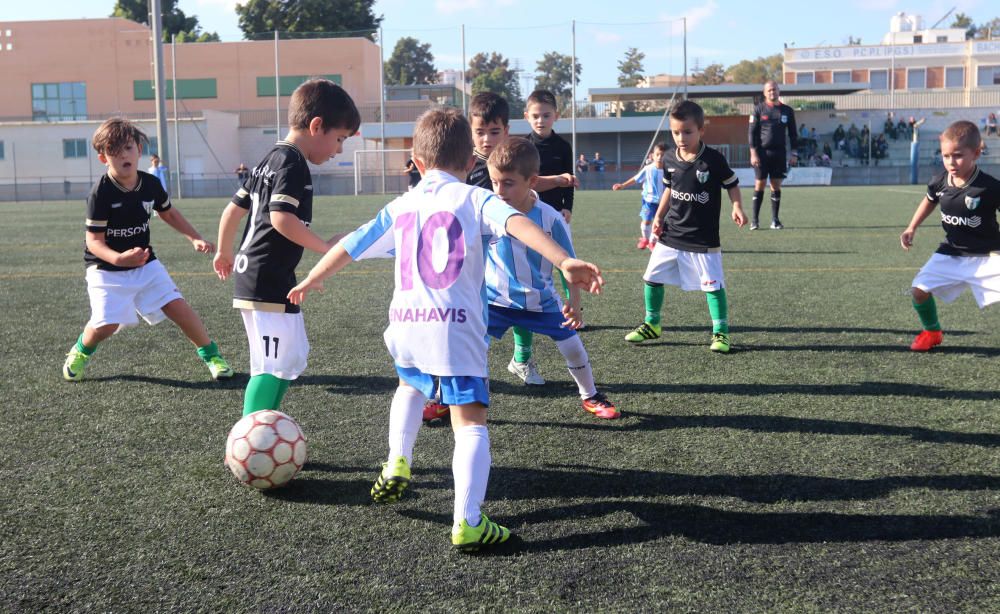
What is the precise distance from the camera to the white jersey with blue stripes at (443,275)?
2.96m

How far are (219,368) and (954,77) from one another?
233ft

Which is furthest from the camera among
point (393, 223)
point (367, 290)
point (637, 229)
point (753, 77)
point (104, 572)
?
point (753, 77)

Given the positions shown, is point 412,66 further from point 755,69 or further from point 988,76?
point 988,76

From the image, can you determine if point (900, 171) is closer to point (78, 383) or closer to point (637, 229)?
point (637, 229)

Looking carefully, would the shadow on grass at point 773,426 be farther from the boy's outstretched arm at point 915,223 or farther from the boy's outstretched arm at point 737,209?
the boy's outstretched arm at point 915,223

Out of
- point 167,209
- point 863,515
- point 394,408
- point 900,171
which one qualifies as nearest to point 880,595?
point 863,515

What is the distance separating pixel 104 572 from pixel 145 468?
3.29 ft

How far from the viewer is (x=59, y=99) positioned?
5172cm

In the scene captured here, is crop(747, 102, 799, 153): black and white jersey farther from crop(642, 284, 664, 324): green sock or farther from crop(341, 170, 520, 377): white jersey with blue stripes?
crop(341, 170, 520, 377): white jersey with blue stripes

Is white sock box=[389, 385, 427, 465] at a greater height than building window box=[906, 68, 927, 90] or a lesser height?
lesser

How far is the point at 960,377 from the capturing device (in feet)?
16.6

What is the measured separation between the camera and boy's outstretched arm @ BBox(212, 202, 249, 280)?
3.89m

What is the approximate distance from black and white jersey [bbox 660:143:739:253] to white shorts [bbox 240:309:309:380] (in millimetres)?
3224

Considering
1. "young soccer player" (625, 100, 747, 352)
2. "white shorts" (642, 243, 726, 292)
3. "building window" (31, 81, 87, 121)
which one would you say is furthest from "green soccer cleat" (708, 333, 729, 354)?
"building window" (31, 81, 87, 121)
